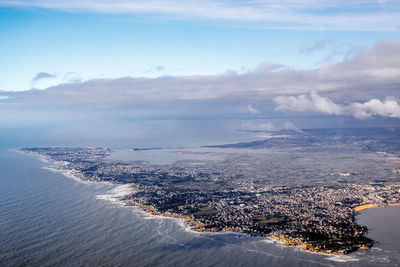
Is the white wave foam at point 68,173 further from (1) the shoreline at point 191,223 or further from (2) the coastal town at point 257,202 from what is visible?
(2) the coastal town at point 257,202

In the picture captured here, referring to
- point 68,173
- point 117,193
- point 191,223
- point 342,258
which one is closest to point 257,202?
point 191,223

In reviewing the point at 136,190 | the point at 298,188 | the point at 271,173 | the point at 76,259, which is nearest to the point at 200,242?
the point at 76,259

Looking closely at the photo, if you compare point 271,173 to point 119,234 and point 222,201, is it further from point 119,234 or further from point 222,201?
point 119,234

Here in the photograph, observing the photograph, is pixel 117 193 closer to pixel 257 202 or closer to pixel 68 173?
pixel 68 173

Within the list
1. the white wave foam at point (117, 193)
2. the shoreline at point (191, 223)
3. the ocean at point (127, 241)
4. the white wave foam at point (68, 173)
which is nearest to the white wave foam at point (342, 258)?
the ocean at point (127, 241)

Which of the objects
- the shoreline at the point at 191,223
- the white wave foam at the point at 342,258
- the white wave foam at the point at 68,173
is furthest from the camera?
the white wave foam at the point at 68,173

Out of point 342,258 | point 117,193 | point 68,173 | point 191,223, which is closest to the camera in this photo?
point 342,258
